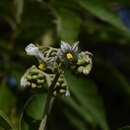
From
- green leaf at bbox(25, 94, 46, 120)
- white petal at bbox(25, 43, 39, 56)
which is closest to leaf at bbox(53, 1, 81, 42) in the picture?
green leaf at bbox(25, 94, 46, 120)

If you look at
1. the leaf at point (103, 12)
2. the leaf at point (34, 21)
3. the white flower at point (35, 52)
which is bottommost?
the white flower at point (35, 52)

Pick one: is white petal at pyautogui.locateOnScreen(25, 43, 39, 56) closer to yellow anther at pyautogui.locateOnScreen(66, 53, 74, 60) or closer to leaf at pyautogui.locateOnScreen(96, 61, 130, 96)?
yellow anther at pyautogui.locateOnScreen(66, 53, 74, 60)

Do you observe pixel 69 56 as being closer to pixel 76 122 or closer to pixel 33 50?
pixel 33 50

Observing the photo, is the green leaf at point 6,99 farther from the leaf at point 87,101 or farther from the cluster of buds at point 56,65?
the cluster of buds at point 56,65

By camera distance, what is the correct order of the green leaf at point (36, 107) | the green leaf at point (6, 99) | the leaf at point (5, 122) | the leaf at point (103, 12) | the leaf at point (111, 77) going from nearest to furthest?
1. the leaf at point (5, 122)
2. the green leaf at point (36, 107)
3. the leaf at point (103, 12)
4. the green leaf at point (6, 99)
5. the leaf at point (111, 77)

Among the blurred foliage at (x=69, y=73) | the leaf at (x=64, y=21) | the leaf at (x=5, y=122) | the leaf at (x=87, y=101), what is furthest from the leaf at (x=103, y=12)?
the leaf at (x=5, y=122)

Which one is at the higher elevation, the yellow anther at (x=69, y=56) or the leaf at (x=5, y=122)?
the yellow anther at (x=69, y=56)

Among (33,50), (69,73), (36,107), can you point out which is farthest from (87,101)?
(33,50)

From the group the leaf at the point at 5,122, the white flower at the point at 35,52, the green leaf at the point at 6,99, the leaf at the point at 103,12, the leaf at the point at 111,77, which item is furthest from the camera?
the leaf at the point at 111,77
